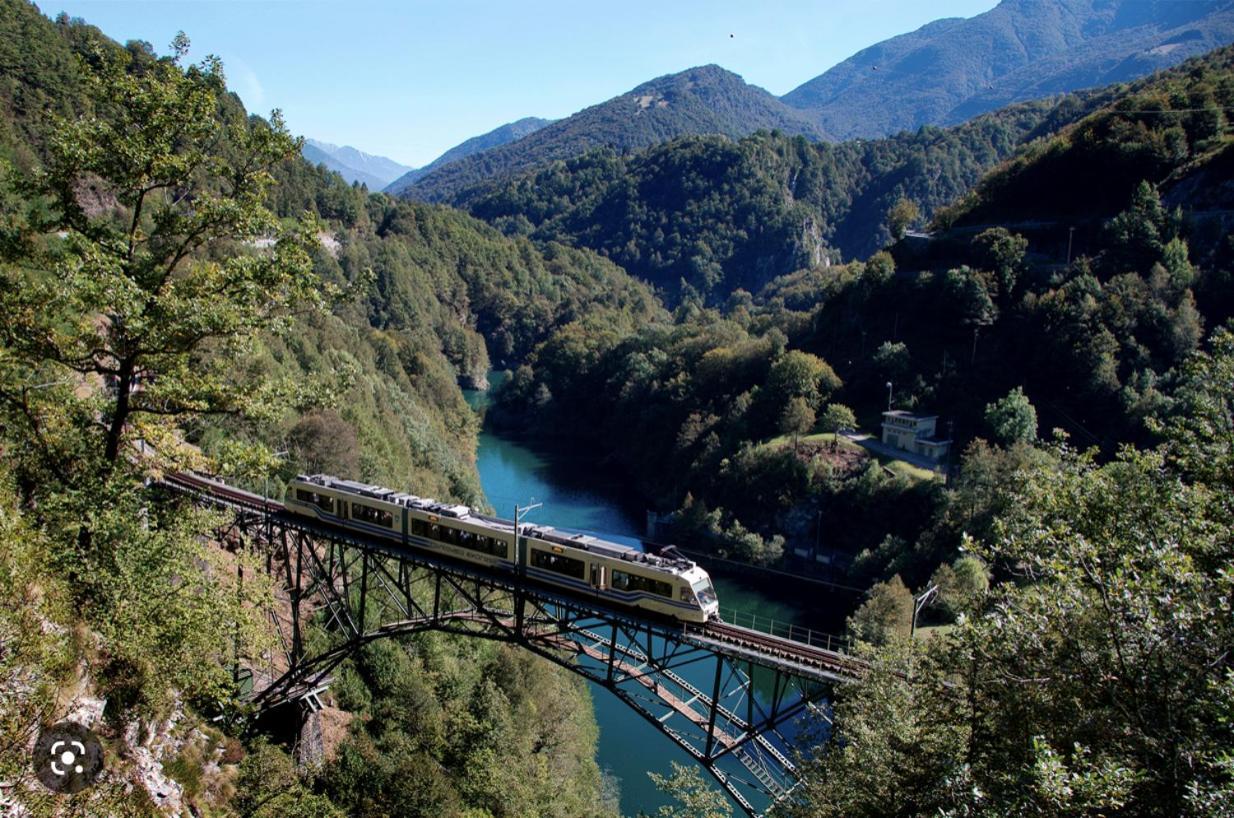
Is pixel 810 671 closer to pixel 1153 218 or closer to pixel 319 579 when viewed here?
pixel 319 579

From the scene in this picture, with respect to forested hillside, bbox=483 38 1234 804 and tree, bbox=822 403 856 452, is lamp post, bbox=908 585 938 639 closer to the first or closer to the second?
forested hillside, bbox=483 38 1234 804

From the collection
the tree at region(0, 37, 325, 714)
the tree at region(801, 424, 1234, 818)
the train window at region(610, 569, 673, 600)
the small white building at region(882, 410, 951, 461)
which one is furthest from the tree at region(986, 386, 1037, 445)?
the tree at region(0, 37, 325, 714)

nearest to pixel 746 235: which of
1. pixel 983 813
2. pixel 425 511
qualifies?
pixel 425 511

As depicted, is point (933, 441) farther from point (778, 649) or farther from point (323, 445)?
point (778, 649)

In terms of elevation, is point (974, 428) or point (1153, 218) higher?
point (1153, 218)

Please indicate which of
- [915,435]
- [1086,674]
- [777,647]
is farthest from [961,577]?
[1086,674]

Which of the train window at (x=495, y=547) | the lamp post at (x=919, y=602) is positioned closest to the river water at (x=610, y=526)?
the lamp post at (x=919, y=602)
